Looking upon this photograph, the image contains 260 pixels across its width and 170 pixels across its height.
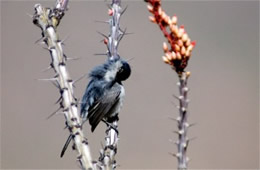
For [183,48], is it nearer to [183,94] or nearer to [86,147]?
[183,94]

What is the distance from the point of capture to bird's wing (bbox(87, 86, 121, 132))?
468 centimetres

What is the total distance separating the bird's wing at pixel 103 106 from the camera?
468 cm

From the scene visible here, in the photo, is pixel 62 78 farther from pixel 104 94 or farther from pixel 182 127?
pixel 104 94

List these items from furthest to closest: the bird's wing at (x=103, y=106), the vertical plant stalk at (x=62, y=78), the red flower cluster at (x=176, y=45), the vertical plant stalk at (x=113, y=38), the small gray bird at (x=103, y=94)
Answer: the bird's wing at (x=103, y=106) → the small gray bird at (x=103, y=94) → the vertical plant stalk at (x=113, y=38) → the vertical plant stalk at (x=62, y=78) → the red flower cluster at (x=176, y=45)

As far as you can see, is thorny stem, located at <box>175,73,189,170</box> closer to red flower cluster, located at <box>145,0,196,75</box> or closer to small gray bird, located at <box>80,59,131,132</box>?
red flower cluster, located at <box>145,0,196,75</box>

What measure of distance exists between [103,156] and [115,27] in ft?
4.24

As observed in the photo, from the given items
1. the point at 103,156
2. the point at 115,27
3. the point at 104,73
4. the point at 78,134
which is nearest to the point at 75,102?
the point at 78,134

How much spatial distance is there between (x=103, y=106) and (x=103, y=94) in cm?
14

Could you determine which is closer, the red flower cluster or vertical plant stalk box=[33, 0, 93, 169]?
the red flower cluster

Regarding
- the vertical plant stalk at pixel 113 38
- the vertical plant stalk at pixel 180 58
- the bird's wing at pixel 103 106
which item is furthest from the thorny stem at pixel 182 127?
the bird's wing at pixel 103 106

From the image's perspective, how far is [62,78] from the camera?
2.88m

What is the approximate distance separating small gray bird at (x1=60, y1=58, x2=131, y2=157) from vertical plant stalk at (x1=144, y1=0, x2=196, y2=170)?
212 centimetres

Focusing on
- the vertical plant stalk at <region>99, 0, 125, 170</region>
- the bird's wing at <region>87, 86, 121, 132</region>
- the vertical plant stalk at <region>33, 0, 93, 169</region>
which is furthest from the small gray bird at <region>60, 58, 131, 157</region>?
the vertical plant stalk at <region>33, 0, 93, 169</region>

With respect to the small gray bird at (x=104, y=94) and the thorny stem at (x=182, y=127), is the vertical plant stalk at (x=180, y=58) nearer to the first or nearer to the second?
the thorny stem at (x=182, y=127)
